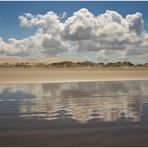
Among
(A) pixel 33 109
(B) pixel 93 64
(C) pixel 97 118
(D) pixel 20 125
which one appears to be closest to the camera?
(D) pixel 20 125

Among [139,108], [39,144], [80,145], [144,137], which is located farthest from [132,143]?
[139,108]

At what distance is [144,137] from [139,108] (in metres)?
4.09

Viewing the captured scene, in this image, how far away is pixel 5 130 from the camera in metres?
7.19

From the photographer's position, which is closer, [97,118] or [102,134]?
[102,134]

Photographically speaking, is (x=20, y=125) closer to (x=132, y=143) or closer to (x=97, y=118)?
(x=97, y=118)

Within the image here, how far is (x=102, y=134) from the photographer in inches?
266

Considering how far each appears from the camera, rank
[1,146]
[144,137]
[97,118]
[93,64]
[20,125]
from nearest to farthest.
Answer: [1,146] → [144,137] → [20,125] → [97,118] → [93,64]

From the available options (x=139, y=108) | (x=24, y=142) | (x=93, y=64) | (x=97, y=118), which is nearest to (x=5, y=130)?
(x=24, y=142)

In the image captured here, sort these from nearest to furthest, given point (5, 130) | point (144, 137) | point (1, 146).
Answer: point (1, 146) < point (144, 137) < point (5, 130)

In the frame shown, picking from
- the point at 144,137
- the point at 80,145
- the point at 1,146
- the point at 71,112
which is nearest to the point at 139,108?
the point at 71,112

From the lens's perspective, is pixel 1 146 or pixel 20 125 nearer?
pixel 1 146

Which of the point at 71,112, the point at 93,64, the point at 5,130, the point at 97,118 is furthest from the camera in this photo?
the point at 93,64

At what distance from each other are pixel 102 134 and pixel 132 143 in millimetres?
847

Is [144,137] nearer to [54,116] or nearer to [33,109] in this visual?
[54,116]
